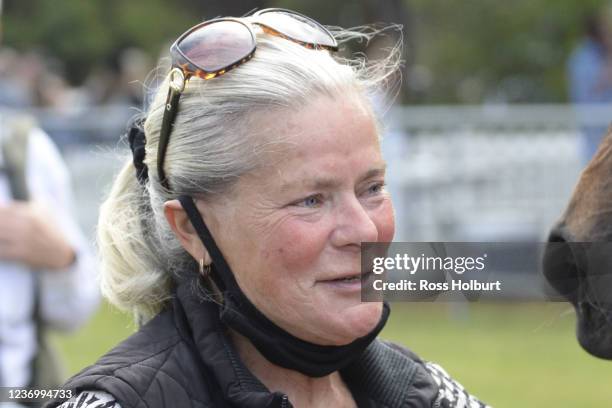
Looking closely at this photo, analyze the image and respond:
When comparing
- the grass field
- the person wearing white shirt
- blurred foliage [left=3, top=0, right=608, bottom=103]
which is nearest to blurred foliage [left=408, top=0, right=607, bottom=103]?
blurred foliage [left=3, top=0, right=608, bottom=103]

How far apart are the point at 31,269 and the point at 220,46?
162cm

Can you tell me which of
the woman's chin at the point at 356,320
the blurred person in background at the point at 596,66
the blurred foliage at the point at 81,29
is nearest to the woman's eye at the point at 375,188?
the woman's chin at the point at 356,320

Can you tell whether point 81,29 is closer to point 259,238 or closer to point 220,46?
point 220,46

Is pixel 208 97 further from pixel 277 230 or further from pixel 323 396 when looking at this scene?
pixel 323 396

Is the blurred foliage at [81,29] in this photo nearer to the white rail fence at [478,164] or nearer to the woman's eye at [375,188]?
the white rail fence at [478,164]

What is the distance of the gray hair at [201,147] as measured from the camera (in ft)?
7.84

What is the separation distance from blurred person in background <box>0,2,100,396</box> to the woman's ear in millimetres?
1312

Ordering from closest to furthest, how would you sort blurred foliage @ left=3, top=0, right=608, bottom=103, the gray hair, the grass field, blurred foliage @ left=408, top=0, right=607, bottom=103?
1. the gray hair
2. the grass field
3. blurred foliage @ left=3, top=0, right=608, bottom=103
4. blurred foliage @ left=408, top=0, right=607, bottom=103

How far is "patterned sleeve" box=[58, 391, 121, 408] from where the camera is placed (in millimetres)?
2188

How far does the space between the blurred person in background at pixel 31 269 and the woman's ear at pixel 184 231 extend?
131cm

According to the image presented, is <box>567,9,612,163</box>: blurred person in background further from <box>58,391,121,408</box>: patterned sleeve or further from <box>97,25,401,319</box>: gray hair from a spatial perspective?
<box>58,391,121,408</box>: patterned sleeve

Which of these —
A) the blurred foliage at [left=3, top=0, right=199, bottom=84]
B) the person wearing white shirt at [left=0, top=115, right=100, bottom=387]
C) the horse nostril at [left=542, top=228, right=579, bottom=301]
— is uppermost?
the horse nostril at [left=542, top=228, right=579, bottom=301]

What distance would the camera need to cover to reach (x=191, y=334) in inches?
95.7

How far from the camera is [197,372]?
2320 mm
